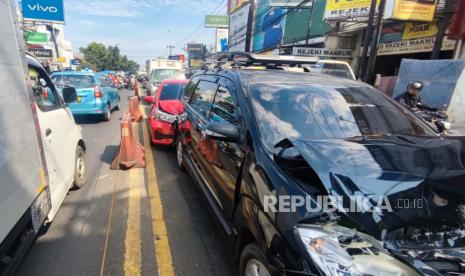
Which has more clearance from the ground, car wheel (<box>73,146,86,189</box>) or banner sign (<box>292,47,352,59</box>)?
banner sign (<box>292,47,352,59</box>)

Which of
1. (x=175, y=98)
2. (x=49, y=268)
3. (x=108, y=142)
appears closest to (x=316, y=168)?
(x=49, y=268)

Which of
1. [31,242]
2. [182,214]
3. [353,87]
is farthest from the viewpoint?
[182,214]

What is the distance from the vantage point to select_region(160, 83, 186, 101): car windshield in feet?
25.2

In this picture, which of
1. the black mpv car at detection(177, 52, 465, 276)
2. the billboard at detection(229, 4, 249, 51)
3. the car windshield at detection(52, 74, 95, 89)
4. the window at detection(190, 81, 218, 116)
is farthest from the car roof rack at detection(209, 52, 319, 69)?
the billboard at detection(229, 4, 249, 51)

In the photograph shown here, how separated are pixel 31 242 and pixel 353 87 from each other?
3365 mm

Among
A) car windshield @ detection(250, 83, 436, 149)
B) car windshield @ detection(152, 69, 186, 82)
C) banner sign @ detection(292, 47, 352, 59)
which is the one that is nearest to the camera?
car windshield @ detection(250, 83, 436, 149)

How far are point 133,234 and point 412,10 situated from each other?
1104 centimetres

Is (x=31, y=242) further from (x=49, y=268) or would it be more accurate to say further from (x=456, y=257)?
(x=456, y=257)

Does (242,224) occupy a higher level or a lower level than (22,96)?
lower

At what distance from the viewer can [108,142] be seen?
7555 millimetres

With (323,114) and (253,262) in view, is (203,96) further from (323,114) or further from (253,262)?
(253,262)

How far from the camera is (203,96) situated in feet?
14.4

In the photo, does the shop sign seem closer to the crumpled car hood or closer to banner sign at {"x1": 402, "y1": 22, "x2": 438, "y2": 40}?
banner sign at {"x1": 402, "y1": 22, "x2": 438, "y2": 40}

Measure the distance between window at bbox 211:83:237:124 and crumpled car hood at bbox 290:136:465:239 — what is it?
3.48ft
